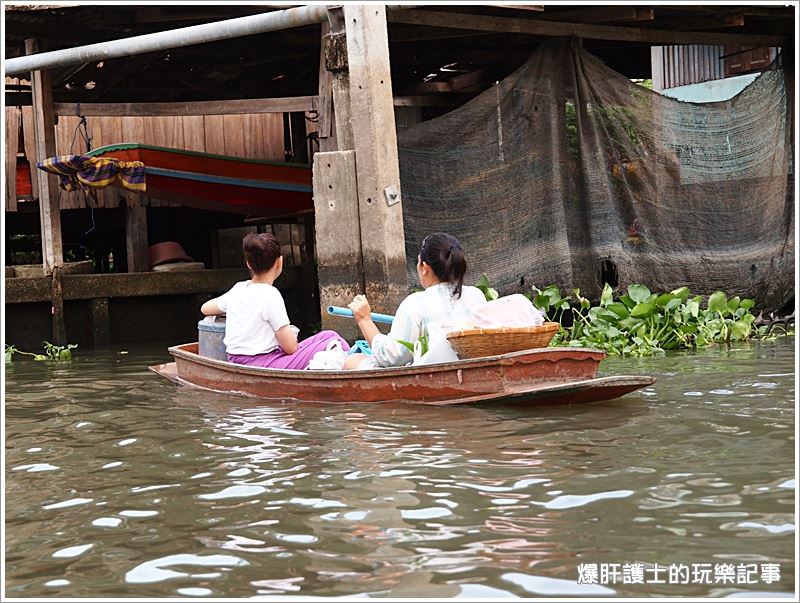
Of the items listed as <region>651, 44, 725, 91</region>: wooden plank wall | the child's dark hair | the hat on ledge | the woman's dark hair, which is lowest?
the woman's dark hair

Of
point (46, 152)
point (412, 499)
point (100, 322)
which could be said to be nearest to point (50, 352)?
point (100, 322)

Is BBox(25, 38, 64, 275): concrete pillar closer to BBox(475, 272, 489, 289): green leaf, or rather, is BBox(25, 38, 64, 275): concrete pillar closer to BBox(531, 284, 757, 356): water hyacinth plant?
BBox(475, 272, 489, 289): green leaf

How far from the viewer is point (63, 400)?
23.5 feet

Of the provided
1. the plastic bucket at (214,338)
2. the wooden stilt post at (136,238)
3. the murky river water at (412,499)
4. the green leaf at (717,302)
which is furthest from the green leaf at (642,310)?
the wooden stilt post at (136,238)

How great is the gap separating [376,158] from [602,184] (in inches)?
107

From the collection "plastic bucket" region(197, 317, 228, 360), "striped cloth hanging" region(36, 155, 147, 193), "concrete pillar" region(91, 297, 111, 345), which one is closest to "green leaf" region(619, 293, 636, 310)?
"plastic bucket" region(197, 317, 228, 360)

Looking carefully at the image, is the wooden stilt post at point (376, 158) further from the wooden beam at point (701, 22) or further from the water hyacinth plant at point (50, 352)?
the wooden beam at point (701, 22)

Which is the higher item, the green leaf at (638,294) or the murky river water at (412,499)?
the green leaf at (638,294)

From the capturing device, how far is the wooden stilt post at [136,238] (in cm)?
1245

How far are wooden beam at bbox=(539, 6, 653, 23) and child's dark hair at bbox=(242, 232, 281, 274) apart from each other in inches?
171

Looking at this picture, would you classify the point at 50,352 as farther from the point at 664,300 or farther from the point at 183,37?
the point at 664,300

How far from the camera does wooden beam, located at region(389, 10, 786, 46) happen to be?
9133 mm

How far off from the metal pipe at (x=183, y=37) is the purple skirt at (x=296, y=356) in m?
2.80

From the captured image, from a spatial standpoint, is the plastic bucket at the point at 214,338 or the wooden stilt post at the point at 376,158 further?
the wooden stilt post at the point at 376,158
